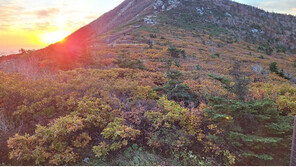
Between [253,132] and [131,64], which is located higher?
[131,64]

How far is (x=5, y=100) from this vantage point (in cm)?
529

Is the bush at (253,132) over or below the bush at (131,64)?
below

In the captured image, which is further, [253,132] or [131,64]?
[131,64]

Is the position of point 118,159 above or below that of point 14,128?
below

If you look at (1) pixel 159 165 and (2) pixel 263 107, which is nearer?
(1) pixel 159 165

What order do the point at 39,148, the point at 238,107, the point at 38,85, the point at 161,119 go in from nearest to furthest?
the point at 39,148 → the point at 238,107 → the point at 161,119 → the point at 38,85

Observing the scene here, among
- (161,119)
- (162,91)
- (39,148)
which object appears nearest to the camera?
(39,148)

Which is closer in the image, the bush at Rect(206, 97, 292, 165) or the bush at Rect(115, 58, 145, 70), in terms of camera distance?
the bush at Rect(206, 97, 292, 165)

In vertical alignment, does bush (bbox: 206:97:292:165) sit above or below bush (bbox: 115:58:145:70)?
below

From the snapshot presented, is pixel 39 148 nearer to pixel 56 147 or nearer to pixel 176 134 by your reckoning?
pixel 56 147

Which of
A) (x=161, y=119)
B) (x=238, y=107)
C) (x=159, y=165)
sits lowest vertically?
(x=159, y=165)

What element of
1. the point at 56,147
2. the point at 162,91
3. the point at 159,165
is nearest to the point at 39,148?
the point at 56,147

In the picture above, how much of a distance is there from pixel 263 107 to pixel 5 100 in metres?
7.46

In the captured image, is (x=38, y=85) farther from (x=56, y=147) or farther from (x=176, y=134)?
(x=176, y=134)
